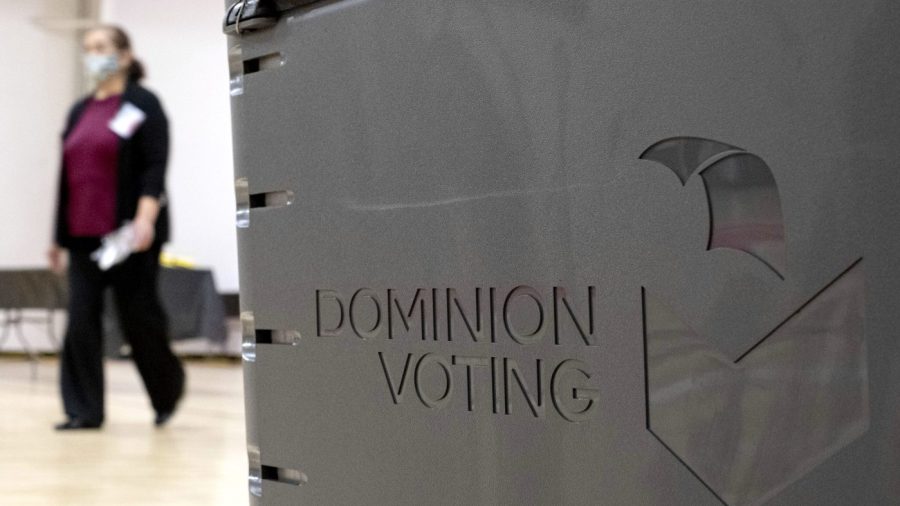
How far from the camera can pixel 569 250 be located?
92cm

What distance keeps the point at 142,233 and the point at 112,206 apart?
0.60ft

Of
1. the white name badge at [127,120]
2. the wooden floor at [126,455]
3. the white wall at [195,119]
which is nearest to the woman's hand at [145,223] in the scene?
the white name badge at [127,120]

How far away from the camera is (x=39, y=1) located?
9633 millimetres

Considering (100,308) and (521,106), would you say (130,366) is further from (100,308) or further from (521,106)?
(521,106)

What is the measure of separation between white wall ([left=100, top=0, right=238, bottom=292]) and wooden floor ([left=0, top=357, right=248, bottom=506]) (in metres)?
3.25

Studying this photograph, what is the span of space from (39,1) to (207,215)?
8.02ft

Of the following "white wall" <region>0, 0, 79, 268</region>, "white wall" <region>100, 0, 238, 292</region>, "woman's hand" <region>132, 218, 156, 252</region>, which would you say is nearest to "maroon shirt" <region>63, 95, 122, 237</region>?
"woman's hand" <region>132, 218, 156, 252</region>

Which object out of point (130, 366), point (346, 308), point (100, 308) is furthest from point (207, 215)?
point (346, 308)

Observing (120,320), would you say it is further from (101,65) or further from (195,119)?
(195,119)

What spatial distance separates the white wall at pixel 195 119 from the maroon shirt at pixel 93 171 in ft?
16.5

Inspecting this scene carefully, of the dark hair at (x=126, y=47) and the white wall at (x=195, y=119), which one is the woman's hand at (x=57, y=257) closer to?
the dark hair at (x=126, y=47)

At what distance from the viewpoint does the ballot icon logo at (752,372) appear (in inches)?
30.1

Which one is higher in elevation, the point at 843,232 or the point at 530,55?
the point at 530,55

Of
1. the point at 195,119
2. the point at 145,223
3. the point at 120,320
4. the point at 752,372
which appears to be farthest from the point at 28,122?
the point at 752,372
